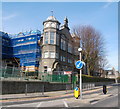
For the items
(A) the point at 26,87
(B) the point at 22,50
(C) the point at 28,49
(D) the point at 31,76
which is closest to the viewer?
(A) the point at 26,87

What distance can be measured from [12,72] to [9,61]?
84.6ft

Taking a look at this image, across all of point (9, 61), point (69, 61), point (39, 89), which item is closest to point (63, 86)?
point (39, 89)

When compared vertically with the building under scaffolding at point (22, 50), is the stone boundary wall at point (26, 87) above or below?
below

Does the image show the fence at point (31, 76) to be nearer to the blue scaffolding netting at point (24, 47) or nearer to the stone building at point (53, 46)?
the stone building at point (53, 46)

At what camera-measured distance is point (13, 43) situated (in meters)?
50.3

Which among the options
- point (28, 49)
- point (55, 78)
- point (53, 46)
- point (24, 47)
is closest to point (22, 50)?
point (24, 47)

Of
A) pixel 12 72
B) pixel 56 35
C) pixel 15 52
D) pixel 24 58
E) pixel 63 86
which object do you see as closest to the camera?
pixel 12 72

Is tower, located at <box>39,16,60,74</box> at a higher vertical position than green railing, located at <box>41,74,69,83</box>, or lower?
higher

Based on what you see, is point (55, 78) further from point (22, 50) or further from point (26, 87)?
point (22, 50)

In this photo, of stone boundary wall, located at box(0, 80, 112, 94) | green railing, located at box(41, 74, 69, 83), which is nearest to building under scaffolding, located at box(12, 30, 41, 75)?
green railing, located at box(41, 74, 69, 83)

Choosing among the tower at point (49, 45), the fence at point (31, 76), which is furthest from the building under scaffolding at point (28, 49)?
the fence at point (31, 76)

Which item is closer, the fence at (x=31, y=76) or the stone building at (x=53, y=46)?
the fence at (x=31, y=76)

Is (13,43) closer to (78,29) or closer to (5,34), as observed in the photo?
(5,34)

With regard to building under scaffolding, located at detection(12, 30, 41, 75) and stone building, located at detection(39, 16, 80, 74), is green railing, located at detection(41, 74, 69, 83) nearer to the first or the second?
stone building, located at detection(39, 16, 80, 74)
